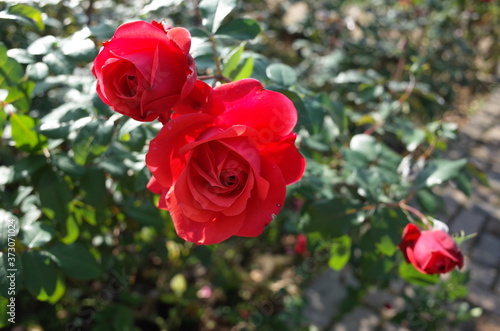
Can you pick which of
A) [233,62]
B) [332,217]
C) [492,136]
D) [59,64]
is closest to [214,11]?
[233,62]

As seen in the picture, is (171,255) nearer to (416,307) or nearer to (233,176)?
(416,307)

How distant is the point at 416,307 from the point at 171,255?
1170 millimetres

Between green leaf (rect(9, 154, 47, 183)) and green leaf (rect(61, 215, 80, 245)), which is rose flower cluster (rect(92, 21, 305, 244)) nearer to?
green leaf (rect(9, 154, 47, 183))

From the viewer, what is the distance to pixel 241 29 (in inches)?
41.2

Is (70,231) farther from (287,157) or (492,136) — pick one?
(492,136)

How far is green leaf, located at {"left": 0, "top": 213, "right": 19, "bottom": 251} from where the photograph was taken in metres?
0.99

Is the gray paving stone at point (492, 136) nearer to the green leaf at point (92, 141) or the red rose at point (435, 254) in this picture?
the red rose at point (435, 254)

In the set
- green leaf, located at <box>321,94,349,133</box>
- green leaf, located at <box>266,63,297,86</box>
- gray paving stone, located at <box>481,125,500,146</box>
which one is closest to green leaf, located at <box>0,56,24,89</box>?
green leaf, located at <box>266,63,297,86</box>

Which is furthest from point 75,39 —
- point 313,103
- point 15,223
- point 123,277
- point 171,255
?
point 171,255

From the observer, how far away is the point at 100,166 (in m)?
1.10

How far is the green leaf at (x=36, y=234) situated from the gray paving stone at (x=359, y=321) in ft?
4.88

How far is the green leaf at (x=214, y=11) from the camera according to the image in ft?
3.24

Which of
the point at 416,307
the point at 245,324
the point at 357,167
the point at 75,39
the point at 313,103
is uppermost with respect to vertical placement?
the point at 75,39

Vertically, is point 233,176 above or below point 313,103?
above
